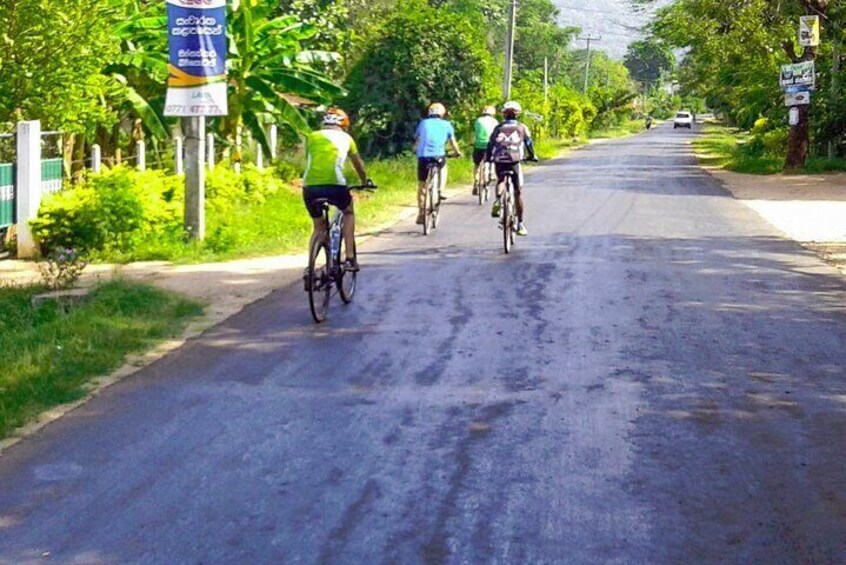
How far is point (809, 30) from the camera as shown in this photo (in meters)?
31.7

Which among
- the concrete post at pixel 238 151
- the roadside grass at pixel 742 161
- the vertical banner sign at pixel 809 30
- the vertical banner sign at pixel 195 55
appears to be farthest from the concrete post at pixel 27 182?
the roadside grass at pixel 742 161

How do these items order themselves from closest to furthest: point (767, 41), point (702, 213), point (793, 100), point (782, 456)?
point (782, 456) → point (702, 213) → point (793, 100) → point (767, 41)

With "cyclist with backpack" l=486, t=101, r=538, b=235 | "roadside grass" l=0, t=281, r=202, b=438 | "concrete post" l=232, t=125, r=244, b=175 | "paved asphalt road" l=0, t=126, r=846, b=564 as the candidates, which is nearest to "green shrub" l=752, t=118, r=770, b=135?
"concrete post" l=232, t=125, r=244, b=175

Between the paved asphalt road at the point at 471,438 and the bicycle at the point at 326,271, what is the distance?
0.24 metres

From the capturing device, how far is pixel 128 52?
18906 millimetres

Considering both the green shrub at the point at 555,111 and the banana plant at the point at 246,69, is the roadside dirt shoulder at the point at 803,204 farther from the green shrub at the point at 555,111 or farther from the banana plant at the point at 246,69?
the green shrub at the point at 555,111

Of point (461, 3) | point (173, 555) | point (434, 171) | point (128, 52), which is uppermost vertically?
point (461, 3)

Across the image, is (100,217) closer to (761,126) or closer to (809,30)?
(809,30)

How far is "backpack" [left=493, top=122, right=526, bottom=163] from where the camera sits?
14.9 metres

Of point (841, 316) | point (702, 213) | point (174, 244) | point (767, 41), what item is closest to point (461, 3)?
point (767, 41)

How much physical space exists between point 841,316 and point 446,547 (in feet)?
22.1

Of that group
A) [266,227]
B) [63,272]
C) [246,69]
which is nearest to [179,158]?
[246,69]

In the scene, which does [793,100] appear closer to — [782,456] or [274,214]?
[274,214]

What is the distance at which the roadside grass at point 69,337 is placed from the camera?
778cm
